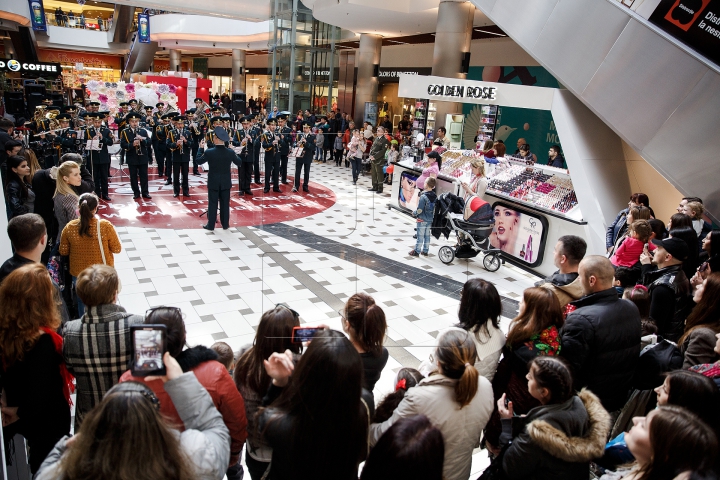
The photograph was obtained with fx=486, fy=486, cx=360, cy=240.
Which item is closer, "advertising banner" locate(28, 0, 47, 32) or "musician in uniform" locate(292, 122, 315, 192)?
"musician in uniform" locate(292, 122, 315, 192)

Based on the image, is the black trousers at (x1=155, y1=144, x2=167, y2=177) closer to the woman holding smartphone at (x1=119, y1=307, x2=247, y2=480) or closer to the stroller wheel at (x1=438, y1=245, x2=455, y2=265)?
the stroller wheel at (x1=438, y1=245, x2=455, y2=265)

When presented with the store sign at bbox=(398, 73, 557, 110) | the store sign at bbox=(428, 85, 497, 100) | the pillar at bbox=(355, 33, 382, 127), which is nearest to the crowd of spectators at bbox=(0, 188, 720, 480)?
the store sign at bbox=(398, 73, 557, 110)

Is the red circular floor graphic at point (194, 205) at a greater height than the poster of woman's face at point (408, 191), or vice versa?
the poster of woman's face at point (408, 191)

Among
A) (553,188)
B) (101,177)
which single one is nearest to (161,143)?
(101,177)

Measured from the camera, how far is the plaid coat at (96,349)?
2.22 m

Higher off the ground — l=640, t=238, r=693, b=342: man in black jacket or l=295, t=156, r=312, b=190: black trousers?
l=640, t=238, r=693, b=342: man in black jacket

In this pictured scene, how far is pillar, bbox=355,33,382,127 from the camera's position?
19.4 meters

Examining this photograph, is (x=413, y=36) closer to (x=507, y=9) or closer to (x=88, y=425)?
(x=507, y=9)

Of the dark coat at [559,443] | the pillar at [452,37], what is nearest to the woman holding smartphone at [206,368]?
the dark coat at [559,443]

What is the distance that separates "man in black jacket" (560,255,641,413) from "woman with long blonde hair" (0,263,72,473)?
2568 millimetres

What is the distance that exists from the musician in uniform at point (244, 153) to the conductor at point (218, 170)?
2.51 metres

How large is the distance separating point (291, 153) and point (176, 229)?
4.09 metres

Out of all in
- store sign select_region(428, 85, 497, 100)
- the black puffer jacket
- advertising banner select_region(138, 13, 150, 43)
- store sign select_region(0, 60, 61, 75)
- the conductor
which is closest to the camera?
the black puffer jacket

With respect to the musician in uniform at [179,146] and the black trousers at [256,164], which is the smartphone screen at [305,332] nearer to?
the musician in uniform at [179,146]
